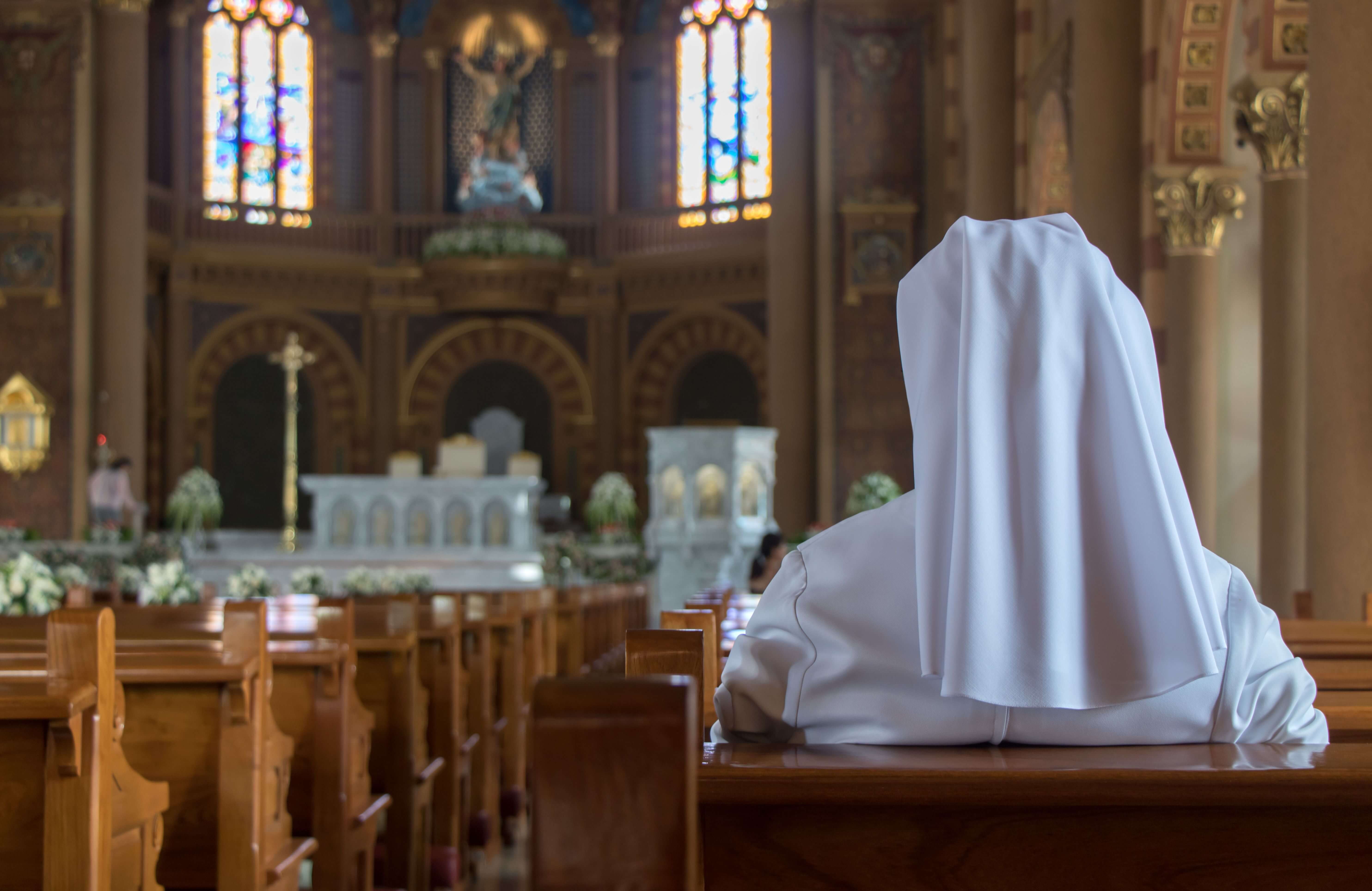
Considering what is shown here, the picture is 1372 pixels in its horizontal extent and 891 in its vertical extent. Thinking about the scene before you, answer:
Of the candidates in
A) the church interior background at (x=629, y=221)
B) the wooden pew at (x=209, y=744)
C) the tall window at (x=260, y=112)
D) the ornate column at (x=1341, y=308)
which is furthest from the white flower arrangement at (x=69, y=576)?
the tall window at (x=260, y=112)

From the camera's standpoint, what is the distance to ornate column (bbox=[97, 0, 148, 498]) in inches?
655

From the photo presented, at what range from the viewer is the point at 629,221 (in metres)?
20.3

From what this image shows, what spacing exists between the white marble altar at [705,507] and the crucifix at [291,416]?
12.9 ft

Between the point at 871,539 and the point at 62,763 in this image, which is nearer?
the point at 871,539

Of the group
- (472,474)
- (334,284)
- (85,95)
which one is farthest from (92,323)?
(472,474)

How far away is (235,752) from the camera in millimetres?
3154

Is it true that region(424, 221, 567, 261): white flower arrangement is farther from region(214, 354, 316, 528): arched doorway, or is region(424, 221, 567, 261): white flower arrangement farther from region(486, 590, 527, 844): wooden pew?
region(486, 590, 527, 844): wooden pew

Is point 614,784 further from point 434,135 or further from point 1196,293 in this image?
point 434,135

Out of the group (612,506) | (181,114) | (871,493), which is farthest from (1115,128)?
(181,114)

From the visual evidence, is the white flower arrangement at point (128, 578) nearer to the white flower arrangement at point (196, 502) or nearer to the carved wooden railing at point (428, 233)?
the white flower arrangement at point (196, 502)

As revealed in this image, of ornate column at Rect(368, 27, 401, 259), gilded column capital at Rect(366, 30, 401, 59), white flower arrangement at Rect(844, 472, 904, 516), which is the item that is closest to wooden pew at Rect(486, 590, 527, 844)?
white flower arrangement at Rect(844, 472, 904, 516)

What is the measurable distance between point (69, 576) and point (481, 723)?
467cm

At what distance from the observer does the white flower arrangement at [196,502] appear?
14750 mm

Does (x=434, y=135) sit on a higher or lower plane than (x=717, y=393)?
higher
